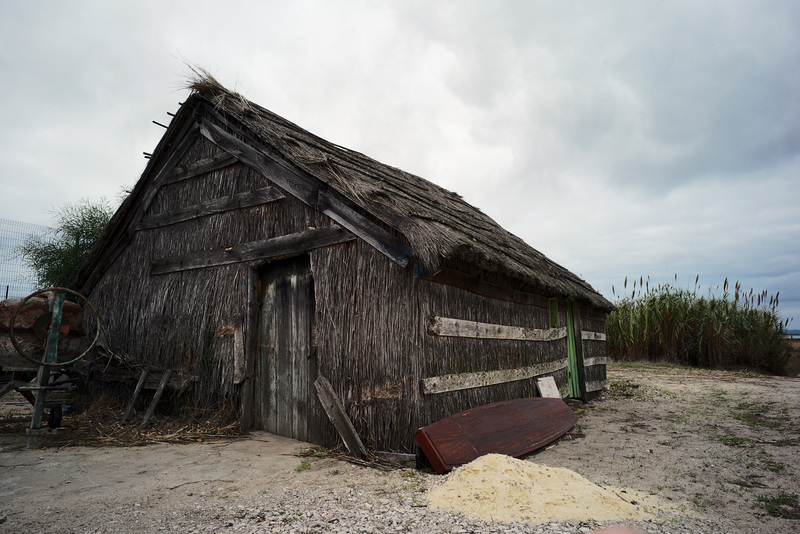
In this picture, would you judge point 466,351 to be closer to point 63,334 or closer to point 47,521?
point 47,521

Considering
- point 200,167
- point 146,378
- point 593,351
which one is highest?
point 200,167

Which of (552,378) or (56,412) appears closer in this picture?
(56,412)

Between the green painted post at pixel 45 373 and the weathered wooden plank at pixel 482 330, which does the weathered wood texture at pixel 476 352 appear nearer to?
the weathered wooden plank at pixel 482 330

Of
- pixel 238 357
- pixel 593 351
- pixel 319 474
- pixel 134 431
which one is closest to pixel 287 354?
pixel 238 357

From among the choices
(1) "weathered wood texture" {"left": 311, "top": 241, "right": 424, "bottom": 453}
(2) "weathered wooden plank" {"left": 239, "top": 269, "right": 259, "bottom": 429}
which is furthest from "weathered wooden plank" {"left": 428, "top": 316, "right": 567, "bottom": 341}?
(2) "weathered wooden plank" {"left": 239, "top": 269, "right": 259, "bottom": 429}

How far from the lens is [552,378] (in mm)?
Result: 8195

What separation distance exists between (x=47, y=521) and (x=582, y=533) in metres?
3.67

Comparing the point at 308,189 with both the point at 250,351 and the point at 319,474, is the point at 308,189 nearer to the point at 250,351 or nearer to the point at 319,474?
the point at 250,351

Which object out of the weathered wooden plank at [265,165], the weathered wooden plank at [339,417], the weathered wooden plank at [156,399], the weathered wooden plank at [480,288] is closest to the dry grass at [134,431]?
the weathered wooden plank at [156,399]

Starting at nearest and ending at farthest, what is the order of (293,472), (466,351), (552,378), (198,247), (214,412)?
(293,472), (466,351), (214,412), (198,247), (552,378)

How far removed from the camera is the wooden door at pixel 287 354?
595 cm

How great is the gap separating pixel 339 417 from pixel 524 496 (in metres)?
2.36

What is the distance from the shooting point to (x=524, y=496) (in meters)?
3.61

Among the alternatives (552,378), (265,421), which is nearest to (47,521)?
(265,421)
